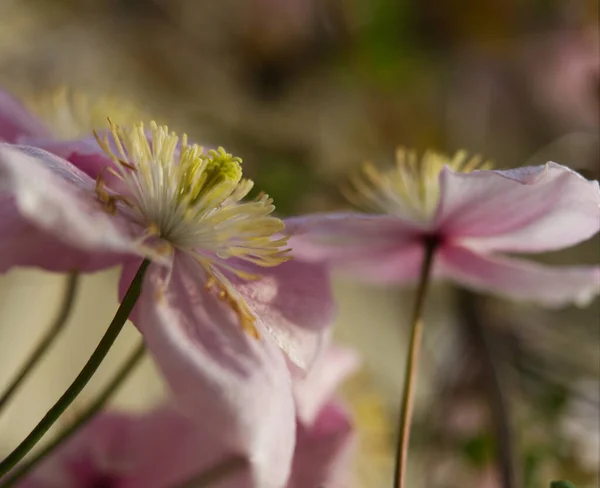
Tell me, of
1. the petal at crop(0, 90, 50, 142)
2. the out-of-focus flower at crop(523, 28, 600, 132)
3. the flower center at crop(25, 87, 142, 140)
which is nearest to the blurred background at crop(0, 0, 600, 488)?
the out-of-focus flower at crop(523, 28, 600, 132)

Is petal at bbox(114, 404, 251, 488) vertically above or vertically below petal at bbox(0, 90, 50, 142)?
below

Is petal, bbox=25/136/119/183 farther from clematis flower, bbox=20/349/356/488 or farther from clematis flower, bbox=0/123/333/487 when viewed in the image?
clematis flower, bbox=20/349/356/488

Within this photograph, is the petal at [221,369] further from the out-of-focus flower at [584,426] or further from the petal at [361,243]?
the out-of-focus flower at [584,426]

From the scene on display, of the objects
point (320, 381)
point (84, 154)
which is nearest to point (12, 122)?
point (84, 154)

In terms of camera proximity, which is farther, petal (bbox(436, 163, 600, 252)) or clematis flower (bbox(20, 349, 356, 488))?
clematis flower (bbox(20, 349, 356, 488))

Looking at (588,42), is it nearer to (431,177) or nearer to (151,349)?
(431,177)
